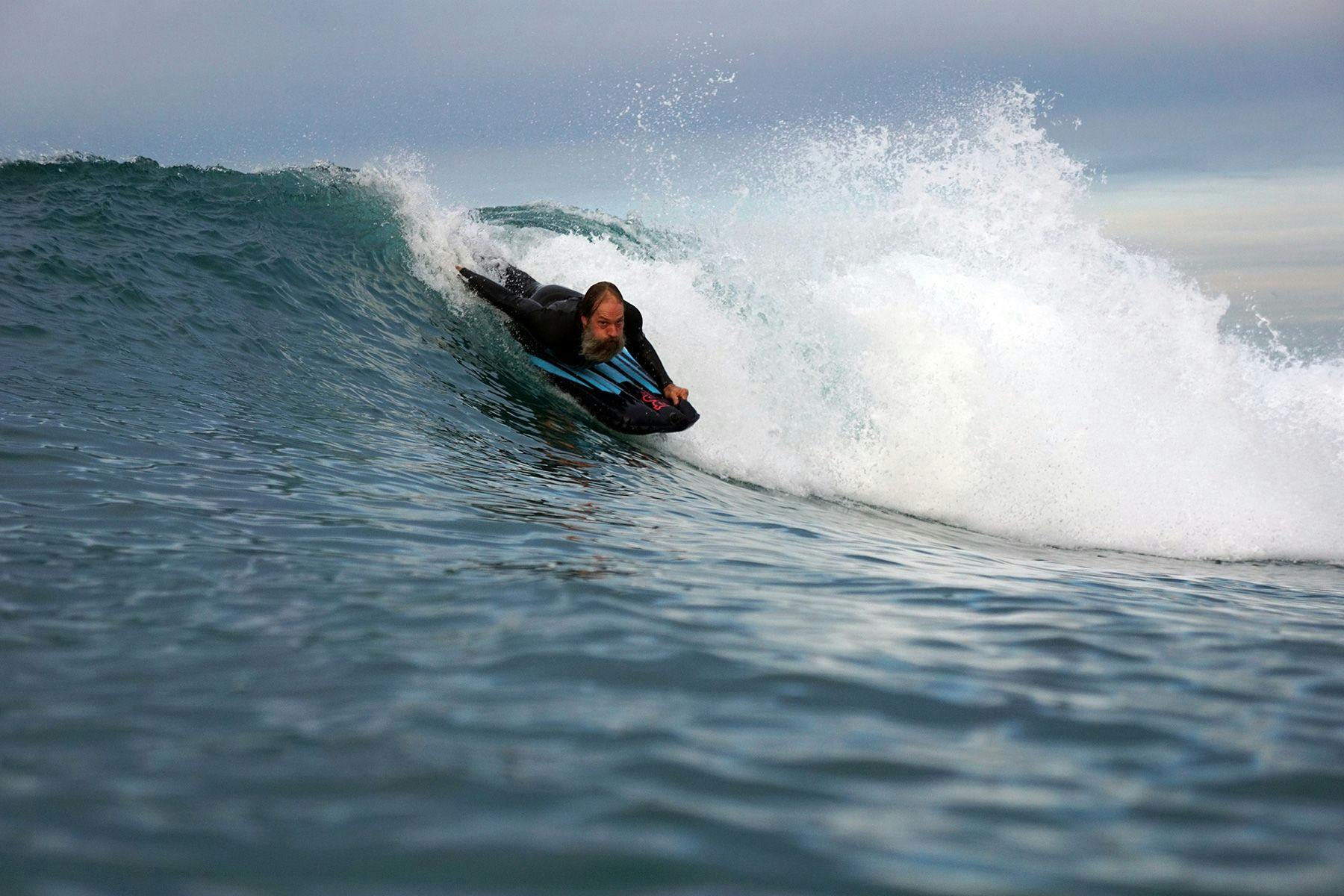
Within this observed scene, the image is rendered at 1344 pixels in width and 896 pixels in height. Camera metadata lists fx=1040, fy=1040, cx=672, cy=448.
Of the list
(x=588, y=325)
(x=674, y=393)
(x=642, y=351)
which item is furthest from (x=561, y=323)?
(x=674, y=393)

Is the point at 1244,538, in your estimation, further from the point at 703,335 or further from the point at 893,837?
the point at 893,837

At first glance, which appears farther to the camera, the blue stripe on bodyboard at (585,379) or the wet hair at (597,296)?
the blue stripe on bodyboard at (585,379)

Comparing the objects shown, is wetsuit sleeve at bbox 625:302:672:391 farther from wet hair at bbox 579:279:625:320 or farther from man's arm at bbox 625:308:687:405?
wet hair at bbox 579:279:625:320

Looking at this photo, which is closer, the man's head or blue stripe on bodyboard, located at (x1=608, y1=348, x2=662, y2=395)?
the man's head

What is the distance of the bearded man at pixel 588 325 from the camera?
27.0ft

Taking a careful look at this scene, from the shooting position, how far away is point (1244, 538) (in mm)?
7590

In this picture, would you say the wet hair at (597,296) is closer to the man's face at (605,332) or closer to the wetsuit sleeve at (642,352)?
the man's face at (605,332)

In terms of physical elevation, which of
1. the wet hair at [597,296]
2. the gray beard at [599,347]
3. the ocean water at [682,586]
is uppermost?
the wet hair at [597,296]

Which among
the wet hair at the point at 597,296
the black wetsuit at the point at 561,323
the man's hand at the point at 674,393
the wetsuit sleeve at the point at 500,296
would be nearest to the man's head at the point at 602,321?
the wet hair at the point at 597,296

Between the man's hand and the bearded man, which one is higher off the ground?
the bearded man

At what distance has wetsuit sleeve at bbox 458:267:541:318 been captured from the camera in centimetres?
938

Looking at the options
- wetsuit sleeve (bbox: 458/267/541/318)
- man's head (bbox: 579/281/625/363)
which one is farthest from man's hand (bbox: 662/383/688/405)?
wetsuit sleeve (bbox: 458/267/541/318)

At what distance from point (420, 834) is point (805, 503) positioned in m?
5.63

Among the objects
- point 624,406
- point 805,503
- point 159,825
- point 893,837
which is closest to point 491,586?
point 159,825
